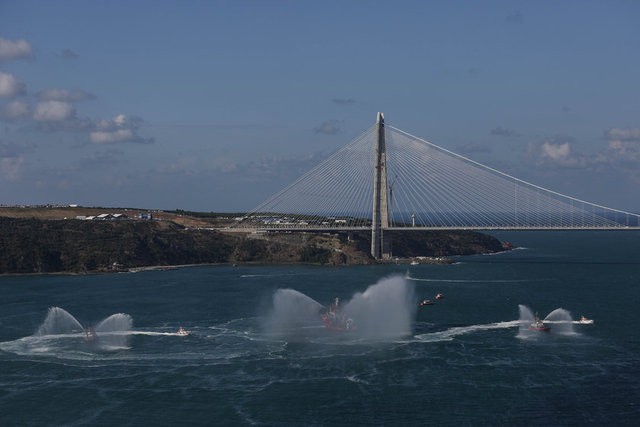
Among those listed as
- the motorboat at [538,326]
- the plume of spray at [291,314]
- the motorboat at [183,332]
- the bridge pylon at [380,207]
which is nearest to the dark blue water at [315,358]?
the plume of spray at [291,314]

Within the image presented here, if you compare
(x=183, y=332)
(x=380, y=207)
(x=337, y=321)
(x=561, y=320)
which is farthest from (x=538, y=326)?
(x=380, y=207)

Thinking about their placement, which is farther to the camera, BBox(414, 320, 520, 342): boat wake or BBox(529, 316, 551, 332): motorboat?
BBox(529, 316, 551, 332): motorboat

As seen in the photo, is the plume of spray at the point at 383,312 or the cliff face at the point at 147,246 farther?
the cliff face at the point at 147,246

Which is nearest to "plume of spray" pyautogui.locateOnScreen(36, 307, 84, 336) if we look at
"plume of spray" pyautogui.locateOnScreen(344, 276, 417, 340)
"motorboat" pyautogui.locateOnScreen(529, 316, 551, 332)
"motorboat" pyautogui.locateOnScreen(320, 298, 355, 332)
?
"motorboat" pyautogui.locateOnScreen(320, 298, 355, 332)

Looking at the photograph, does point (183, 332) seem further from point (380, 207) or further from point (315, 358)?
point (380, 207)

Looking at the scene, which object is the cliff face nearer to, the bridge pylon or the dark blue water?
the bridge pylon

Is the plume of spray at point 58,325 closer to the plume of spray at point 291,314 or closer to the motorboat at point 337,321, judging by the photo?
the plume of spray at point 291,314
